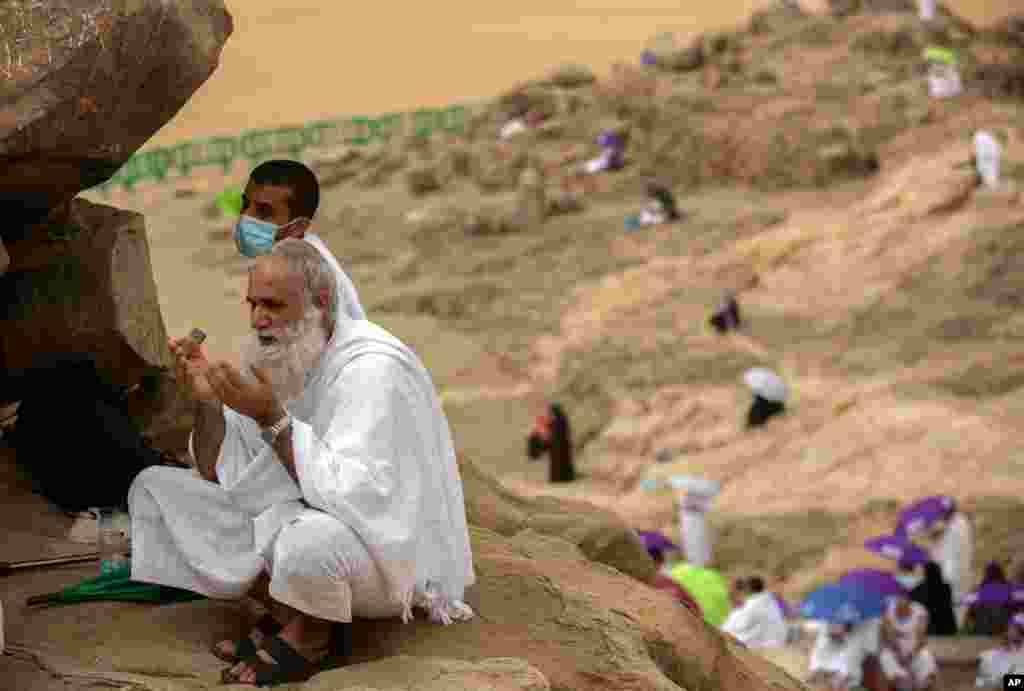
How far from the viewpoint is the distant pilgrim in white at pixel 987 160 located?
71.7 feet

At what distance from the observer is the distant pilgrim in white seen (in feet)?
71.7

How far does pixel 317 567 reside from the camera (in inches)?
179

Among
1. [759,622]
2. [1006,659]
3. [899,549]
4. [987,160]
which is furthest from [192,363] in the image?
[987,160]

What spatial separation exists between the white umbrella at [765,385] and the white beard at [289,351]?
12533 millimetres

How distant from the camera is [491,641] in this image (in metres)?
5.08

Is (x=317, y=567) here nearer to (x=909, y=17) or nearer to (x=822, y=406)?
(x=822, y=406)

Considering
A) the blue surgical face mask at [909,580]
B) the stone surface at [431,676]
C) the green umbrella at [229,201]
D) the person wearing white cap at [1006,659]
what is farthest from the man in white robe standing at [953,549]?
the green umbrella at [229,201]

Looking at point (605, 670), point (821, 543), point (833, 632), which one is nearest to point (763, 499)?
point (821, 543)

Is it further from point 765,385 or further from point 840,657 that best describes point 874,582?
point 765,385

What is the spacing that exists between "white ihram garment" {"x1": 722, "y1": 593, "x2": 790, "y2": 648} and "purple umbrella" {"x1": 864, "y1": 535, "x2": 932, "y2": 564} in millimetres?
1132

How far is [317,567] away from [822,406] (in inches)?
520

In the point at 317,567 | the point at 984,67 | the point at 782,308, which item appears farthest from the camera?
the point at 984,67

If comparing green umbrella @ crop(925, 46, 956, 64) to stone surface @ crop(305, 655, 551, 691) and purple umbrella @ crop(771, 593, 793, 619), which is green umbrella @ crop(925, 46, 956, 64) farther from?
stone surface @ crop(305, 655, 551, 691)

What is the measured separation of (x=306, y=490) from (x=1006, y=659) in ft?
22.5
